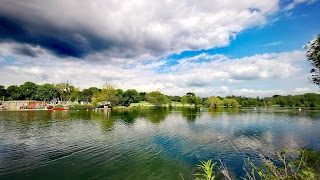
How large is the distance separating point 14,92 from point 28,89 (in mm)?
8954

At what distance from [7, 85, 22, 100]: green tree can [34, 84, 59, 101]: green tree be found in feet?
36.7

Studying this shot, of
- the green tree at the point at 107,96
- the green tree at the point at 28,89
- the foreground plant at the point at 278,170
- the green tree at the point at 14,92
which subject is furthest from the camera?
the green tree at the point at 28,89

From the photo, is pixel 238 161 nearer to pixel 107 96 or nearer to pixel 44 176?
pixel 44 176

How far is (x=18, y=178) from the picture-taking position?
599 inches

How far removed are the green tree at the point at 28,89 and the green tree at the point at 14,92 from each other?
251cm

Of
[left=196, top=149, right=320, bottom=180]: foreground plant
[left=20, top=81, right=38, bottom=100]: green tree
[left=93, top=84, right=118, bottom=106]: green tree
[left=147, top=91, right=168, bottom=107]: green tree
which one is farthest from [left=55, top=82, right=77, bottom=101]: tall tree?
[left=196, top=149, right=320, bottom=180]: foreground plant

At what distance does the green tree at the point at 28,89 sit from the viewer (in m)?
144

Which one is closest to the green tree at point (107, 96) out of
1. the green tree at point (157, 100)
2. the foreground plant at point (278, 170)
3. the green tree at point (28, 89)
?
the green tree at point (157, 100)

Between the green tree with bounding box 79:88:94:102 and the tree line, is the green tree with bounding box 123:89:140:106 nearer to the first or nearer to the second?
the tree line

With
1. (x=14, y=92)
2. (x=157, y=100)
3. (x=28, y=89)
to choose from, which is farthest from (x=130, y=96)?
(x=14, y=92)

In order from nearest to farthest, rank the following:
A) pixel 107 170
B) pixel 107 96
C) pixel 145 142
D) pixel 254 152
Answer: pixel 107 170 → pixel 254 152 → pixel 145 142 → pixel 107 96

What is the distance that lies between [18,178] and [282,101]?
737 ft

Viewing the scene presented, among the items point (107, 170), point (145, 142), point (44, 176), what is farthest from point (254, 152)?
point (44, 176)

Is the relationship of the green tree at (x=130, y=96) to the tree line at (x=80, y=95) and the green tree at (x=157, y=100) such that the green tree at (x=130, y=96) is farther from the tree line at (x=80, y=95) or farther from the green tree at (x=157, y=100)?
the green tree at (x=157, y=100)
